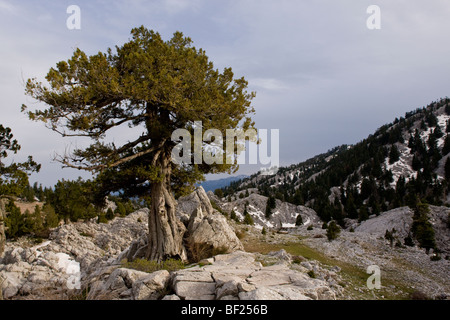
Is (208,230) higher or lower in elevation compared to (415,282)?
higher

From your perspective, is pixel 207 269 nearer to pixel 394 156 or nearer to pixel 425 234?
pixel 425 234

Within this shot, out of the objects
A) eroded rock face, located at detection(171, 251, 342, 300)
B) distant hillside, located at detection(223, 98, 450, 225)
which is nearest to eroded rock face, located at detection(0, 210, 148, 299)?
eroded rock face, located at detection(171, 251, 342, 300)

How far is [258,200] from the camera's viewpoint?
3514 inches

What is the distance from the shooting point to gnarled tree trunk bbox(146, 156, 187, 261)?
15766mm

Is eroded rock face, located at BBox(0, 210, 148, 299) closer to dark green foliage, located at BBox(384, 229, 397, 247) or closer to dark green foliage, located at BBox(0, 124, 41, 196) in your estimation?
dark green foliage, located at BBox(0, 124, 41, 196)

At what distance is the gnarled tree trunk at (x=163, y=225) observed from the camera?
1577cm

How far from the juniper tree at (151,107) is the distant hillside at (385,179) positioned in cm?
7216

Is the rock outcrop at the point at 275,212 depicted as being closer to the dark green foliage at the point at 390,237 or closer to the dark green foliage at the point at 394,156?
the dark green foliage at the point at 390,237

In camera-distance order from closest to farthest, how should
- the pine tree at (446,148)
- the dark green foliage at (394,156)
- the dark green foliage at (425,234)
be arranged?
1. the dark green foliage at (425,234)
2. the pine tree at (446,148)
3. the dark green foliage at (394,156)

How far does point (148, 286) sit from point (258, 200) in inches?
3223

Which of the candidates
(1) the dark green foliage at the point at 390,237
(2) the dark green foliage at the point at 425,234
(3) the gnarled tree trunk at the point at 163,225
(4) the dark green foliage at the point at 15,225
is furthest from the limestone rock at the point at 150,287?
(2) the dark green foliage at the point at 425,234

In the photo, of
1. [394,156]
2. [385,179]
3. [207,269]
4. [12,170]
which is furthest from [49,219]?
[394,156]
